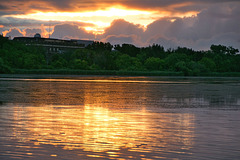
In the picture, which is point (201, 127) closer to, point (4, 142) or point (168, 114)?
point (168, 114)

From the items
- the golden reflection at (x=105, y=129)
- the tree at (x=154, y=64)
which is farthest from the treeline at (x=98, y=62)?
the golden reflection at (x=105, y=129)

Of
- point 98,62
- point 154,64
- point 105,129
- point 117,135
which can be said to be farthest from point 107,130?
point 154,64

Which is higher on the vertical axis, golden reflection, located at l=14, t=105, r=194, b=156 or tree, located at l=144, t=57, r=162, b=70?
tree, located at l=144, t=57, r=162, b=70

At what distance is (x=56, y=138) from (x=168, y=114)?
926 centimetres

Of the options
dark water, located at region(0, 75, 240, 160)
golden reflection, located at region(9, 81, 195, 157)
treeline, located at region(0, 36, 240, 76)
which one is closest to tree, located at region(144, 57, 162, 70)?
treeline, located at region(0, 36, 240, 76)

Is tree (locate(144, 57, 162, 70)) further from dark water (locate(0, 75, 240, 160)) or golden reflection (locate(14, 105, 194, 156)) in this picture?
dark water (locate(0, 75, 240, 160))

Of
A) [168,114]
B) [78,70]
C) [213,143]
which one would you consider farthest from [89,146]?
[78,70]

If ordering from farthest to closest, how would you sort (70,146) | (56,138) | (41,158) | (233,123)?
(233,123), (56,138), (70,146), (41,158)

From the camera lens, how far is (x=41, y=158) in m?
9.95

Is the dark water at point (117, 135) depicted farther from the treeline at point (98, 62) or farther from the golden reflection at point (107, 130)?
the treeline at point (98, 62)

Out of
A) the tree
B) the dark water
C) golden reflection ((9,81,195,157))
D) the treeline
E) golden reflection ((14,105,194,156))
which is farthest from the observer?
the tree

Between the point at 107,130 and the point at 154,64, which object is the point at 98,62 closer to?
the point at 154,64

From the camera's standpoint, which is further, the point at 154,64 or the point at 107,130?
the point at 154,64

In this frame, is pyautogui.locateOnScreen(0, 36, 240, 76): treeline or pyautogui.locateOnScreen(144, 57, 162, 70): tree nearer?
pyautogui.locateOnScreen(0, 36, 240, 76): treeline
